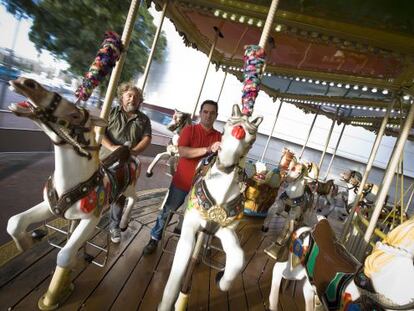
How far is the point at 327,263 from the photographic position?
1966 mm

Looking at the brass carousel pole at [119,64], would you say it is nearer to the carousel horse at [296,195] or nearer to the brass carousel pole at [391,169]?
the brass carousel pole at [391,169]

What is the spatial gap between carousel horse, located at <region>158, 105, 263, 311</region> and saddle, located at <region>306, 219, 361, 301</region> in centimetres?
64

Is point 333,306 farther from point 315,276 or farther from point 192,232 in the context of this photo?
point 192,232

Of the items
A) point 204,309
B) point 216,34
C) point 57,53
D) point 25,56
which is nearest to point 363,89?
point 216,34

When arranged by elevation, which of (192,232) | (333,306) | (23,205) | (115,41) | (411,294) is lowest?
(23,205)

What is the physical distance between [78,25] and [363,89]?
24.6 feet

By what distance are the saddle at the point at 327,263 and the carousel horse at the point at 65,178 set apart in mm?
1506

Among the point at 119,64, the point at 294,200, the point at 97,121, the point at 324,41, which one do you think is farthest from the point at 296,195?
the point at 97,121

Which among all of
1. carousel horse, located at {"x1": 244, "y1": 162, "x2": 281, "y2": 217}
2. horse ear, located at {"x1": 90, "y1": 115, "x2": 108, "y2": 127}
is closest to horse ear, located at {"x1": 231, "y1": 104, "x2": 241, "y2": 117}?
horse ear, located at {"x1": 90, "y1": 115, "x2": 108, "y2": 127}

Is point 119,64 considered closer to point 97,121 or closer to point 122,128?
point 122,128

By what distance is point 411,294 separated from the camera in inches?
53.1

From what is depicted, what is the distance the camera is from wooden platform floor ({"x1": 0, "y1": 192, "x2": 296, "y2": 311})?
1.92 m

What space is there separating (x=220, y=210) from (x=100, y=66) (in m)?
1.12

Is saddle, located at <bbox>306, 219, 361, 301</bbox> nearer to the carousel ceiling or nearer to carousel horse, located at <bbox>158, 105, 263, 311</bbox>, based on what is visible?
carousel horse, located at <bbox>158, 105, 263, 311</bbox>
